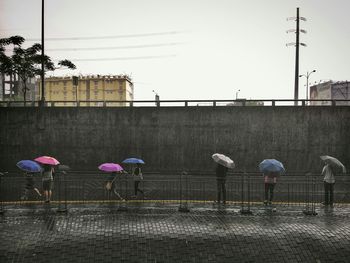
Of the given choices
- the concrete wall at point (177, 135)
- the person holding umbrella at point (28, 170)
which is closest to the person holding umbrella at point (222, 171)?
the person holding umbrella at point (28, 170)

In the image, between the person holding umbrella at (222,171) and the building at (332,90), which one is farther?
the building at (332,90)

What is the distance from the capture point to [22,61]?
3231cm

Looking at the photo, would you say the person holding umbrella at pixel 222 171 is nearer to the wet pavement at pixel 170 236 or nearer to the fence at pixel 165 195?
the fence at pixel 165 195

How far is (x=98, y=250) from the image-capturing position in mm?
10406

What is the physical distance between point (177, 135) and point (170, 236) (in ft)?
51.4

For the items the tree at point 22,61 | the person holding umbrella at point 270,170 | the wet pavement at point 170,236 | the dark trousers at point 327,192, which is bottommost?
the wet pavement at point 170,236

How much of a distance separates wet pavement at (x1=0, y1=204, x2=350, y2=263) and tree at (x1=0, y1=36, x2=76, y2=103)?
1869 centimetres

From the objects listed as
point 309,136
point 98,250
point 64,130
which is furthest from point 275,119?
point 98,250

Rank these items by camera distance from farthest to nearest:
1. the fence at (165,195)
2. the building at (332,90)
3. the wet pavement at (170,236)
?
the building at (332,90)
the fence at (165,195)
the wet pavement at (170,236)

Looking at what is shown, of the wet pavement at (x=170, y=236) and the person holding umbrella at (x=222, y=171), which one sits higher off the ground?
the person holding umbrella at (x=222, y=171)

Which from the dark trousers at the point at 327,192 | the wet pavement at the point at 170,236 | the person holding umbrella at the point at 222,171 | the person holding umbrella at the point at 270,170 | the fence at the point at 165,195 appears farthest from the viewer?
the dark trousers at the point at 327,192

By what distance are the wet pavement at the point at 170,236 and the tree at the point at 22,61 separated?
736 inches

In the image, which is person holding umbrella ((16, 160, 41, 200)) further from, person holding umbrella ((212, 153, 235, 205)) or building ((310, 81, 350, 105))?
building ((310, 81, 350, 105))

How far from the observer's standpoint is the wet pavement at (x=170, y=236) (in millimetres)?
10273
